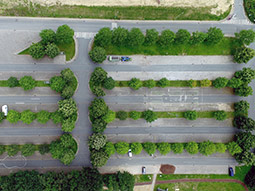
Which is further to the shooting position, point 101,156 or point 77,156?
point 77,156

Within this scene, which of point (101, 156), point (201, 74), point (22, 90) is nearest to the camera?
point (101, 156)

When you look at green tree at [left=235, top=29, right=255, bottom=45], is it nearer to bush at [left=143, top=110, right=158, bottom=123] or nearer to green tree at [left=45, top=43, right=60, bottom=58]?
bush at [left=143, top=110, right=158, bottom=123]

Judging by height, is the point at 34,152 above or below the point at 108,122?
below

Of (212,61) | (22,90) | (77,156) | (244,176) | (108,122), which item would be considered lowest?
(244,176)

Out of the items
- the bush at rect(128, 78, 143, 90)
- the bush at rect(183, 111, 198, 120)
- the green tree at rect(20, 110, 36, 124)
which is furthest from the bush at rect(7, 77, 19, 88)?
the bush at rect(183, 111, 198, 120)

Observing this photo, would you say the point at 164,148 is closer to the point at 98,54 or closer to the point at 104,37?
the point at 98,54

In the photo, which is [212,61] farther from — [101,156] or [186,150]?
[101,156]

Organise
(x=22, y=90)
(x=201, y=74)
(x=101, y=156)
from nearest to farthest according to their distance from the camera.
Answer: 1. (x=101, y=156)
2. (x=22, y=90)
3. (x=201, y=74)

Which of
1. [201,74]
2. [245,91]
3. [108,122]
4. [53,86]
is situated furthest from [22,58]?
[245,91]
